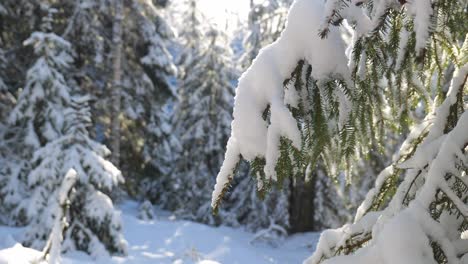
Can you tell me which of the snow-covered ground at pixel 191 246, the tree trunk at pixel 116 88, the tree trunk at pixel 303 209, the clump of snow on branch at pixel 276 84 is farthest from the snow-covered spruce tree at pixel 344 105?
the tree trunk at pixel 303 209

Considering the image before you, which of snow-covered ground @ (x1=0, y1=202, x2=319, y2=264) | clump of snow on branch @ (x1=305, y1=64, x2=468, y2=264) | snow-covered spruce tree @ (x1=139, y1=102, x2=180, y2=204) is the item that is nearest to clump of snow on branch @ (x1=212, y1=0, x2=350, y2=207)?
clump of snow on branch @ (x1=305, y1=64, x2=468, y2=264)

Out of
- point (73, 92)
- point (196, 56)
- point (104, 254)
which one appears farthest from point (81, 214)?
point (196, 56)

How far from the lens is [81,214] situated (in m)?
8.27

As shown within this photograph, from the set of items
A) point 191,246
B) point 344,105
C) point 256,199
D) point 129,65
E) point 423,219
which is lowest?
point 423,219

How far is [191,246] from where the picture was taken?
989 centimetres

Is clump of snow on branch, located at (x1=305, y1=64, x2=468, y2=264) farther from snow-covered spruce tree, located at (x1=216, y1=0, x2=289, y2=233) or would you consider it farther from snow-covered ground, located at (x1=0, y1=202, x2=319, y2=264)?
snow-covered spruce tree, located at (x1=216, y1=0, x2=289, y2=233)

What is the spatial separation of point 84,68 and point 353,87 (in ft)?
44.1

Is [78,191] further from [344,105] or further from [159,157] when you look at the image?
[159,157]

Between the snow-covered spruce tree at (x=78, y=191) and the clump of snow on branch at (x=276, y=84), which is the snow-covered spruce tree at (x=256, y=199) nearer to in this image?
the snow-covered spruce tree at (x=78, y=191)

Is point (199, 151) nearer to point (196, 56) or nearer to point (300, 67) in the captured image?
point (196, 56)

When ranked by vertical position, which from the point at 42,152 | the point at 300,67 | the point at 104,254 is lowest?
the point at 300,67

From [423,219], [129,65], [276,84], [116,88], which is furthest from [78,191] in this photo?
[129,65]

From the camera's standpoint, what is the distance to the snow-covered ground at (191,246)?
26.3 ft

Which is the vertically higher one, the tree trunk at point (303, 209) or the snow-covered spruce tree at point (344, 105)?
the tree trunk at point (303, 209)
